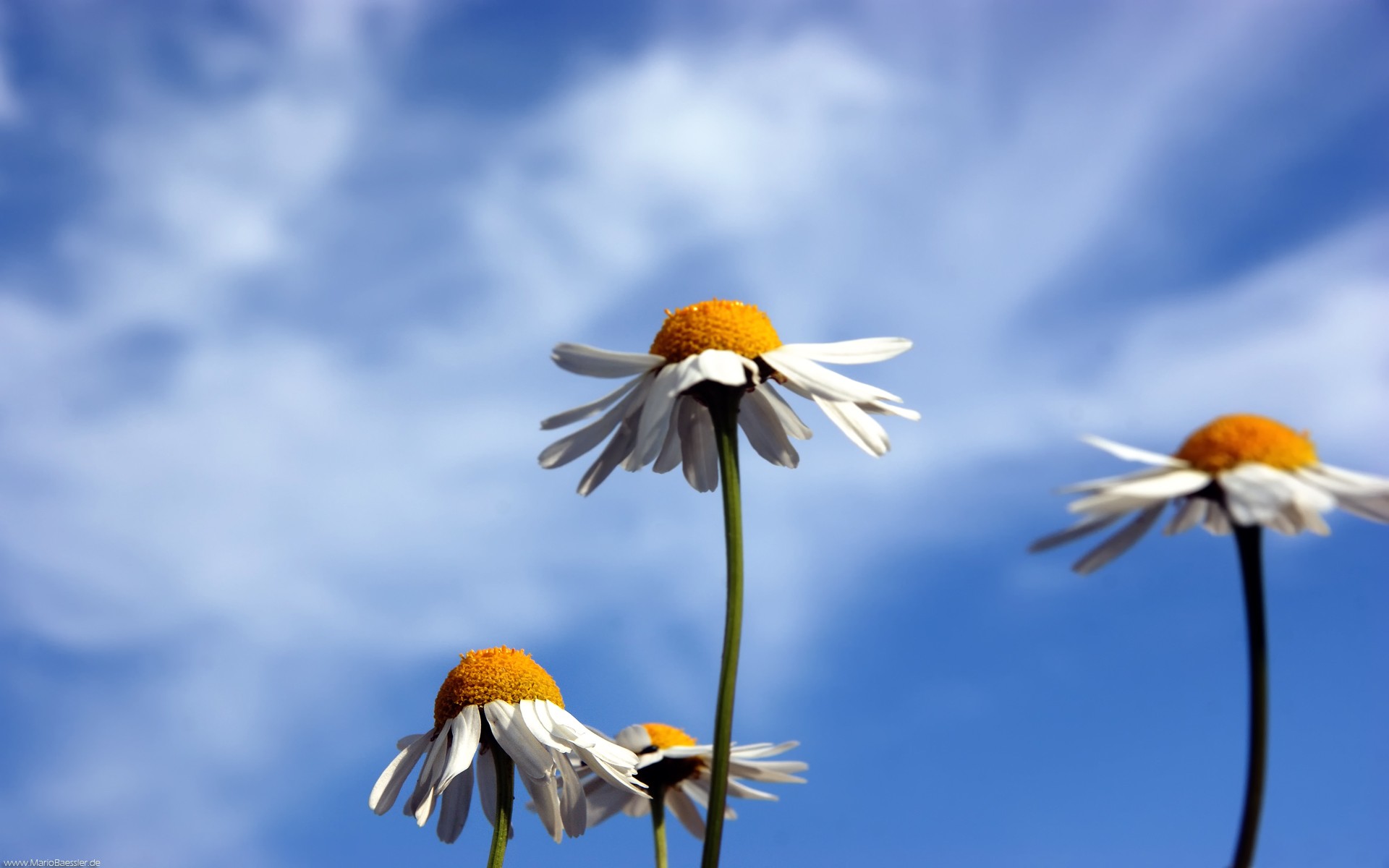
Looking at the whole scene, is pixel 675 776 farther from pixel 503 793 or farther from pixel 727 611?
pixel 727 611

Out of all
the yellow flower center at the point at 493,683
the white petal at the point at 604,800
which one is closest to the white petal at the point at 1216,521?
the yellow flower center at the point at 493,683

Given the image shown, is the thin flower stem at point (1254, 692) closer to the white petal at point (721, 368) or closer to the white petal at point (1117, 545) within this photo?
the white petal at point (1117, 545)

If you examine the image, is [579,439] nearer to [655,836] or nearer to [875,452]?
[875,452]

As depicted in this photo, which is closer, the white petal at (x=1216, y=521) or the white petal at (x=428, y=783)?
the white petal at (x=1216, y=521)

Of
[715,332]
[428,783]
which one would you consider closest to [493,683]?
[428,783]

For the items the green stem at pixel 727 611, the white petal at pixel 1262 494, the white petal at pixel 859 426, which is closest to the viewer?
the white petal at pixel 1262 494

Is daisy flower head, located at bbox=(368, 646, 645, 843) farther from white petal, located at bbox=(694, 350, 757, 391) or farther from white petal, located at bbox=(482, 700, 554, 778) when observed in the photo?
white petal, located at bbox=(694, 350, 757, 391)

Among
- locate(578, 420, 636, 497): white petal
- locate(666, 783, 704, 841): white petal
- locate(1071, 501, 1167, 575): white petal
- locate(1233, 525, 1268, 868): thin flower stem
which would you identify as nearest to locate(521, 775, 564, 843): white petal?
locate(666, 783, 704, 841): white petal

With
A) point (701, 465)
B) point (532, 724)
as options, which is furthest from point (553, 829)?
point (701, 465)
